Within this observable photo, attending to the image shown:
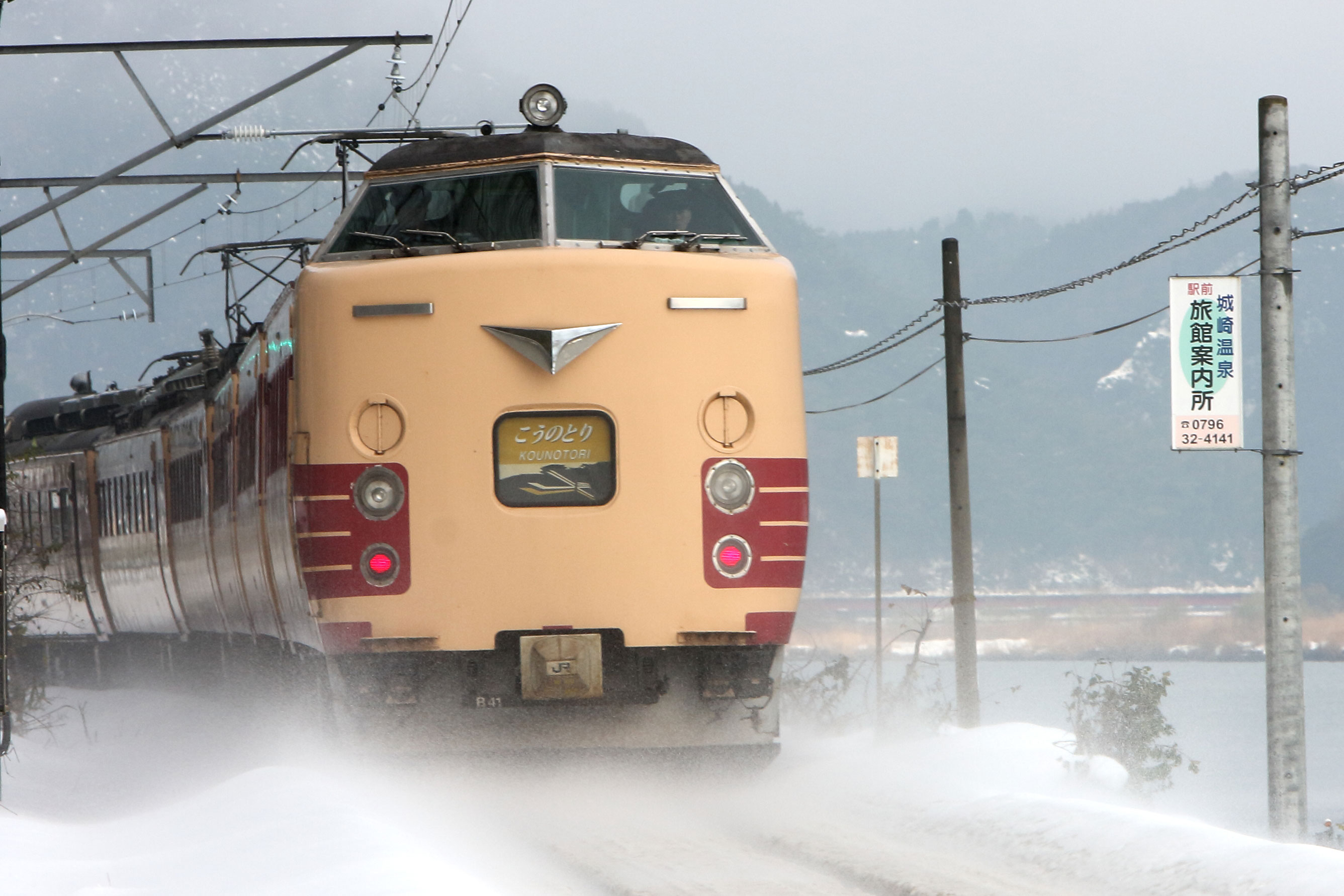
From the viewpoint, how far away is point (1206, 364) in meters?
12.1

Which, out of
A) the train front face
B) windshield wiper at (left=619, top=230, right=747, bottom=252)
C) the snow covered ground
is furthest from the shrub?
windshield wiper at (left=619, top=230, right=747, bottom=252)

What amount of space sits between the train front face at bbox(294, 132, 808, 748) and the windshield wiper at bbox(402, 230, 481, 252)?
0.09 metres

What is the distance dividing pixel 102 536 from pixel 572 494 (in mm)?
15217

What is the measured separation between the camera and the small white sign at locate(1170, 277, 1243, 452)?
12.0 metres

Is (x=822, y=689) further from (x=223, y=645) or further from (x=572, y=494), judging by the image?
(x=572, y=494)

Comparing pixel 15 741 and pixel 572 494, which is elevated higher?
pixel 572 494

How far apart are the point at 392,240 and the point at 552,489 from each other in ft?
5.64

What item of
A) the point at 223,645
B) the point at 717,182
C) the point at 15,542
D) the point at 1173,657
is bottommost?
the point at 1173,657

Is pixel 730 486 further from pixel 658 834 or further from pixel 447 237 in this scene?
pixel 447 237

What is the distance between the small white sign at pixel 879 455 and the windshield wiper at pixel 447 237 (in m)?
8.26

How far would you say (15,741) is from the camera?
16.3 m

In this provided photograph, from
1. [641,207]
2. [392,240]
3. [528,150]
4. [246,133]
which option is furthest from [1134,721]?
[246,133]

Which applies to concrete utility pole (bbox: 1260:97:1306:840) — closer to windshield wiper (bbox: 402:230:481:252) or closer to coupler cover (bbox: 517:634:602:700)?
coupler cover (bbox: 517:634:602:700)

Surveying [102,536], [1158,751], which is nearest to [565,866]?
[1158,751]
